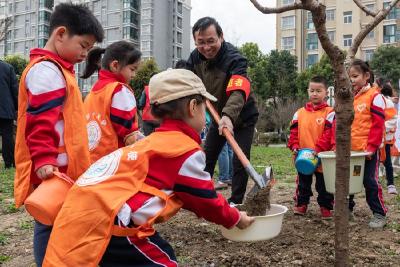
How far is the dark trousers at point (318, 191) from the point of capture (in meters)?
4.12

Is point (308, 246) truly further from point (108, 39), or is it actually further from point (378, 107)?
point (108, 39)

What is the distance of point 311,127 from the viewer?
428 cm

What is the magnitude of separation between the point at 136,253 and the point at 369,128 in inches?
108

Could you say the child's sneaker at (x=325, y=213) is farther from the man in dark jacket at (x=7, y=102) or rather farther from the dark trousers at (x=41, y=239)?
the man in dark jacket at (x=7, y=102)

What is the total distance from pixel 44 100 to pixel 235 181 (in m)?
1.94

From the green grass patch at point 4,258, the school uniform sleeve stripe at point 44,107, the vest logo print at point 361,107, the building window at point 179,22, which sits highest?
the building window at point 179,22

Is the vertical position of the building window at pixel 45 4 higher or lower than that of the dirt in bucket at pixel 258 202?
higher

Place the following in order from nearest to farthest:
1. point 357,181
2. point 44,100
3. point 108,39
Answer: point 44,100 → point 357,181 → point 108,39

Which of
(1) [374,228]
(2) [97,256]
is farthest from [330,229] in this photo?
(2) [97,256]

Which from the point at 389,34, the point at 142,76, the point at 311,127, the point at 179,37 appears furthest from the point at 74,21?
the point at 179,37

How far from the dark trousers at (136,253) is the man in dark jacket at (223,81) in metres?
1.72

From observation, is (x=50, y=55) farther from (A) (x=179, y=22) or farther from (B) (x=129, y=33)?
(A) (x=179, y=22)

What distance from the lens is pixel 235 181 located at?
3752 millimetres

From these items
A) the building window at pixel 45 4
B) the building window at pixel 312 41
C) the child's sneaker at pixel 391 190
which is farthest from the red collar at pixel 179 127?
the building window at pixel 45 4
